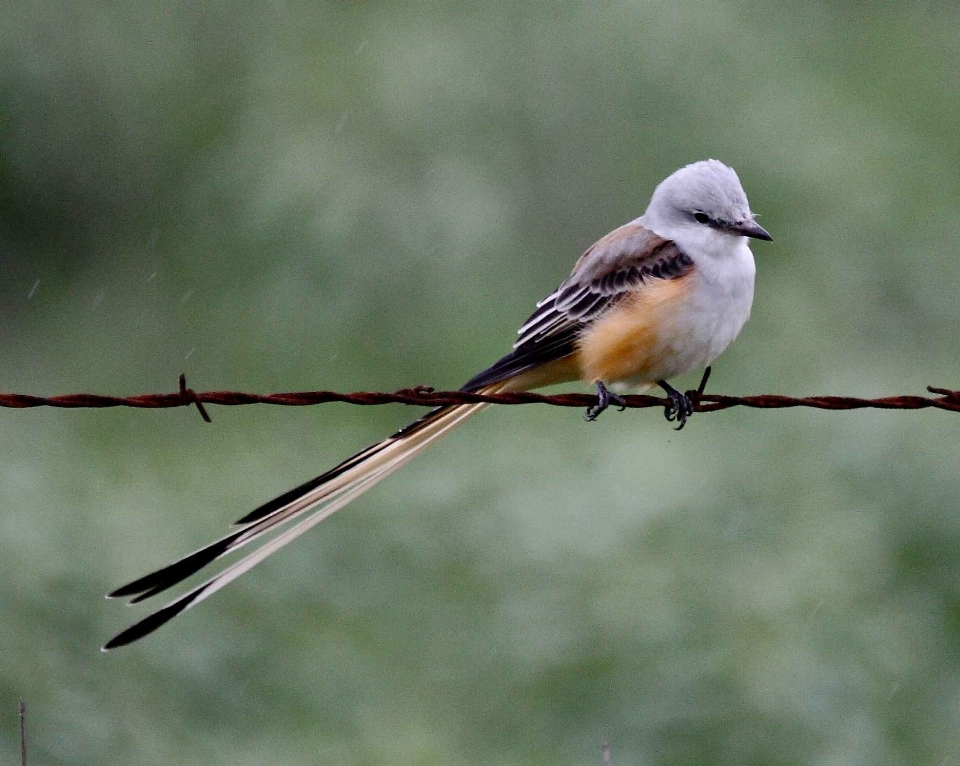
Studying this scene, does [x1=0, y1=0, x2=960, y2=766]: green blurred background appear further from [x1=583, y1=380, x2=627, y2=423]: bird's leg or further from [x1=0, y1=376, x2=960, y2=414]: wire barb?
[x1=0, y1=376, x2=960, y2=414]: wire barb

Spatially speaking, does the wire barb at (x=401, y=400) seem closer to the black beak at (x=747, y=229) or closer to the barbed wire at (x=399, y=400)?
the barbed wire at (x=399, y=400)

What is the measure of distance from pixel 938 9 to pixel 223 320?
7.67 metres

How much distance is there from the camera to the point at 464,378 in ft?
29.3

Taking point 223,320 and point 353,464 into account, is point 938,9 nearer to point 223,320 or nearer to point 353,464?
point 223,320

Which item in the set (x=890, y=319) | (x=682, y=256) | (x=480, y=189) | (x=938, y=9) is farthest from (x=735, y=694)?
(x=938, y=9)

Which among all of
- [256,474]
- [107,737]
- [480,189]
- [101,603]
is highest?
[480,189]

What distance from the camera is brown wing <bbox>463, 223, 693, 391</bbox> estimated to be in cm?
497

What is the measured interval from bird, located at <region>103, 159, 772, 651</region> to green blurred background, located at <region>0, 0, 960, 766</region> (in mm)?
1886

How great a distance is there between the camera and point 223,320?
9891mm

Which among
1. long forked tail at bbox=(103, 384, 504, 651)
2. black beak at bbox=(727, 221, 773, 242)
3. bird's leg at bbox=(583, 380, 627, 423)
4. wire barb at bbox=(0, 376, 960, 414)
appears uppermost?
black beak at bbox=(727, 221, 773, 242)

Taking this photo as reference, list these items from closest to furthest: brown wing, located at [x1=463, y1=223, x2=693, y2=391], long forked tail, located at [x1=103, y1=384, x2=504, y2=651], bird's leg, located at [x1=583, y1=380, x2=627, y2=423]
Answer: long forked tail, located at [x1=103, y1=384, x2=504, y2=651] → bird's leg, located at [x1=583, y1=380, x2=627, y2=423] → brown wing, located at [x1=463, y1=223, x2=693, y2=391]

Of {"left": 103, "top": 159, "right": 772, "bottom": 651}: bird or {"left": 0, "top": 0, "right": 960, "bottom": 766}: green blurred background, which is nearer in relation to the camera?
{"left": 103, "top": 159, "right": 772, "bottom": 651}: bird

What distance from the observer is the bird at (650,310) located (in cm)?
484

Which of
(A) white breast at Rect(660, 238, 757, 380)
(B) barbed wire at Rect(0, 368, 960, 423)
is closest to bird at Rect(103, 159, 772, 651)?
(A) white breast at Rect(660, 238, 757, 380)
